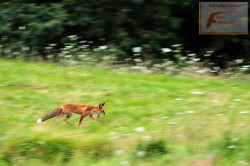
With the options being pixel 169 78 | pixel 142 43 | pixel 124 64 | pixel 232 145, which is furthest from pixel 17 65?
pixel 232 145

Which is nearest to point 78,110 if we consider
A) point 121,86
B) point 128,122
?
point 128,122

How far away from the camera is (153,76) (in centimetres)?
917

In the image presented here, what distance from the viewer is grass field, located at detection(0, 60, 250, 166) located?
515cm

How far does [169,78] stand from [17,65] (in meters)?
3.08

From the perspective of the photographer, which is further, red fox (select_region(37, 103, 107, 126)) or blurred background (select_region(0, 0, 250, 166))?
red fox (select_region(37, 103, 107, 126))

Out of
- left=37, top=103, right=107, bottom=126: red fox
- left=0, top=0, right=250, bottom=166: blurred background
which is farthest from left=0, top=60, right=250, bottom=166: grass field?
left=37, top=103, right=107, bottom=126: red fox

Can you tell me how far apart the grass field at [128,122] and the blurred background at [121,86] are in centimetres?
1

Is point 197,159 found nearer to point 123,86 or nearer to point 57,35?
point 123,86

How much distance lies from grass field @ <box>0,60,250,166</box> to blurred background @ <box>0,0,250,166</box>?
13 mm

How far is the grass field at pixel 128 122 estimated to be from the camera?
5152 mm

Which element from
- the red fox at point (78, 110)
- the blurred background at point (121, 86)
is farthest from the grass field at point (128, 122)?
the red fox at point (78, 110)

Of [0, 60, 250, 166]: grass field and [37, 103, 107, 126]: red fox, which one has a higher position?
[37, 103, 107, 126]: red fox

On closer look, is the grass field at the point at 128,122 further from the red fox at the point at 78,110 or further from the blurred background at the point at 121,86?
the red fox at the point at 78,110

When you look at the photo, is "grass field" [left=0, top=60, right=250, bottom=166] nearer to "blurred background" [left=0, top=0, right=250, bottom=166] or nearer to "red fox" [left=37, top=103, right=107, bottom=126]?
"blurred background" [left=0, top=0, right=250, bottom=166]
